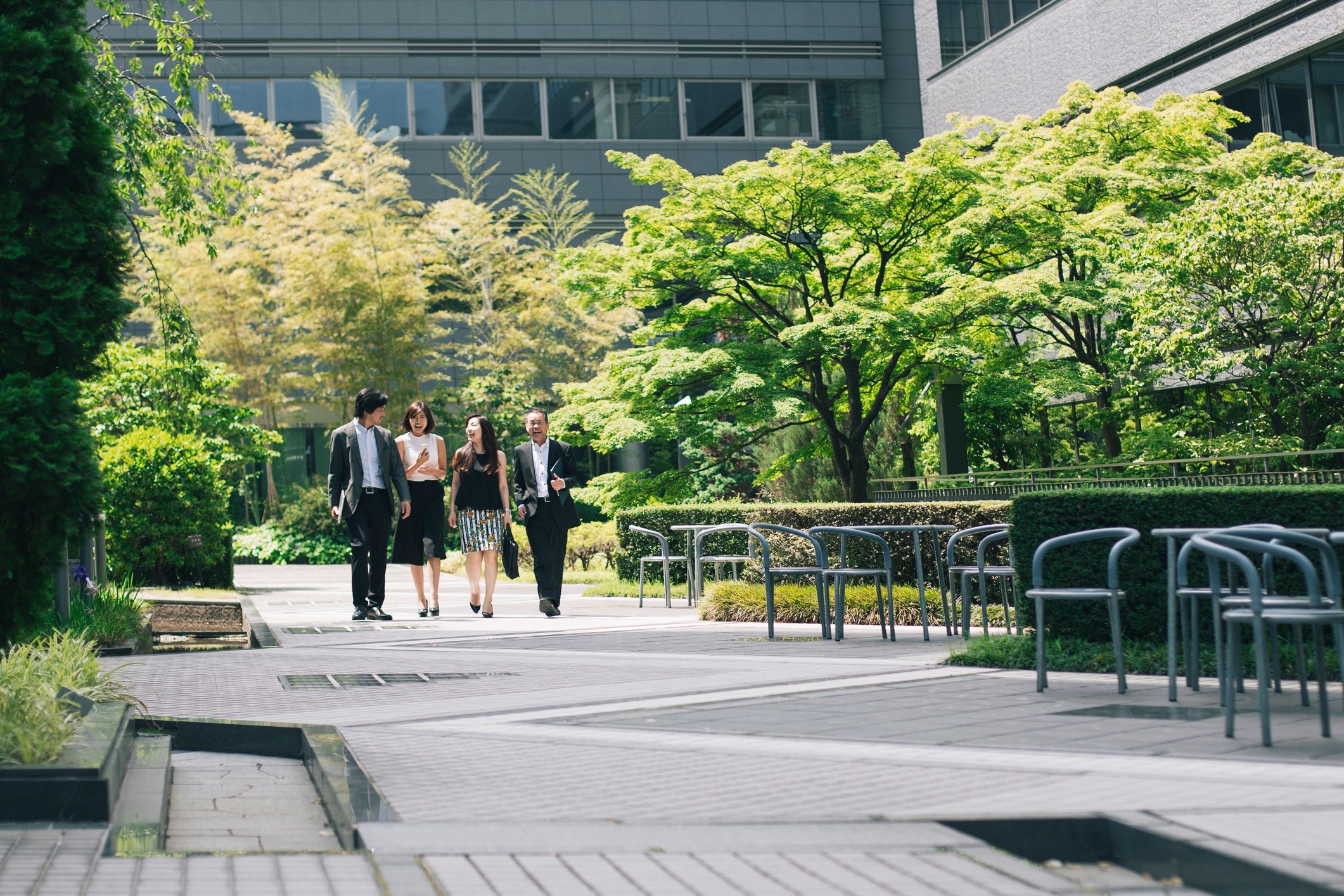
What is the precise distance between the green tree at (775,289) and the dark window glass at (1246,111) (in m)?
6.25

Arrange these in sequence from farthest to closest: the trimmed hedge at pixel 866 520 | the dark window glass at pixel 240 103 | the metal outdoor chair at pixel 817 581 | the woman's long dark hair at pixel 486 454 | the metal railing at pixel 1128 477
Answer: the dark window glass at pixel 240 103 < the metal railing at pixel 1128 477 < the trimmed hedge at pixel 866 520 < the woman's long dark hair at pixel 486 454 < the metal outdoor chair at pixel 817 581

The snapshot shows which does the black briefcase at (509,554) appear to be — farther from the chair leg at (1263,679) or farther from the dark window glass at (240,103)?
the dark window glass at (240,103)

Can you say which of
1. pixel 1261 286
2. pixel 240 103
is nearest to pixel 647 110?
pixel 240 103

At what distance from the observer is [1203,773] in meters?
4.38

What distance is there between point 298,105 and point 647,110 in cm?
1021

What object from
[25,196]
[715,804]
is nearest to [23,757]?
[715,804]

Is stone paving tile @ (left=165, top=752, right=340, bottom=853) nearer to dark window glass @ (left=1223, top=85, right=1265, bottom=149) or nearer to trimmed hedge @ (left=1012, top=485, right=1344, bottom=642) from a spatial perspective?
trimmed hedge @ (left=1012, top=485, right=1344, bottom=642)

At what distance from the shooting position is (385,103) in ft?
125

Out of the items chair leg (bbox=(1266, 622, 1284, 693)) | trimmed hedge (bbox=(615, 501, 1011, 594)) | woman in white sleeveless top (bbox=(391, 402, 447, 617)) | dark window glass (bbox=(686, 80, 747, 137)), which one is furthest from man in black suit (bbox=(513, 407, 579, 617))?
dark window glass (bbox=(686, 80, 747, 137))

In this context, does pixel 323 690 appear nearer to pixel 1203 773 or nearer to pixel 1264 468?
pixel 1203 773

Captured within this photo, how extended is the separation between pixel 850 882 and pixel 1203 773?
1.77 m

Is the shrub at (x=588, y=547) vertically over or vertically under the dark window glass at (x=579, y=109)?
under

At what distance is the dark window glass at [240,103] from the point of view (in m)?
36.7

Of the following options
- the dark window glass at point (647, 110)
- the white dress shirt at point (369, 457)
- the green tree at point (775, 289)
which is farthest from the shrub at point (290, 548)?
the white dress shirt at point (369, 457)
